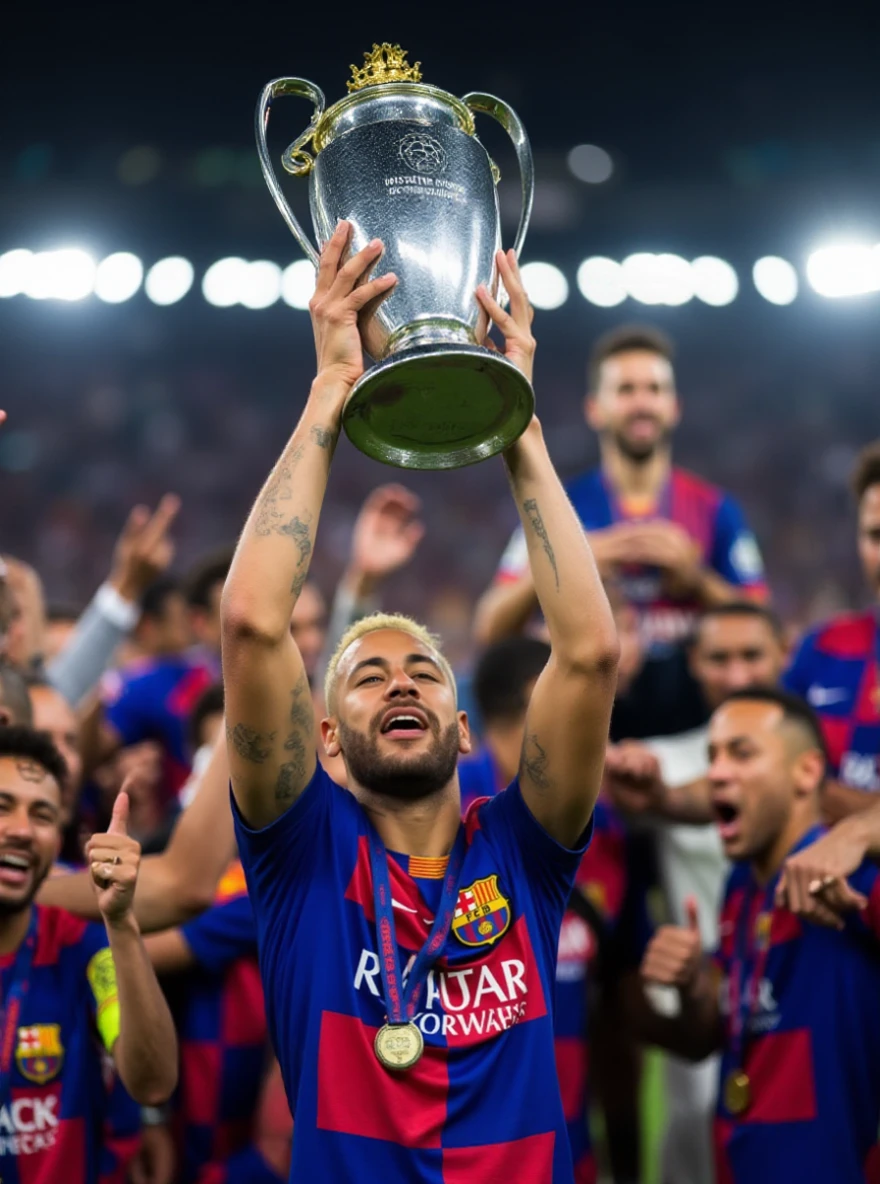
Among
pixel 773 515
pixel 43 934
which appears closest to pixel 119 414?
pixel 773 515

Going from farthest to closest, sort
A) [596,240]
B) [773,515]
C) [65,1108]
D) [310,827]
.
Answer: [773,515] < [596,240] < [65,1108] < [310,827]

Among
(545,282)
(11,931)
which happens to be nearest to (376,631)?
(11,931)

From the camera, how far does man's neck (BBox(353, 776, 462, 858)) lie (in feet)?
7.25

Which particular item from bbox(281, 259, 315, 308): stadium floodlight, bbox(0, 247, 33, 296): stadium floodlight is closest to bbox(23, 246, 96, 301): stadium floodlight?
bbox(0, 247, 33, 296): stadium floodlight

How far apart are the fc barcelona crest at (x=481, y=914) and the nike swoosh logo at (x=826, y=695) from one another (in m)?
1.81

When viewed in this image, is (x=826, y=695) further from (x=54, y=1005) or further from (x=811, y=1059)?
(x=54, y=1005)

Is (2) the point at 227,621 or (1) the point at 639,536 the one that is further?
(1) the point at 639,536

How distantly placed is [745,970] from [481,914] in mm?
1103

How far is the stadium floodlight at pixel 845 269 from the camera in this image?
12047mm

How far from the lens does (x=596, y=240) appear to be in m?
13.0

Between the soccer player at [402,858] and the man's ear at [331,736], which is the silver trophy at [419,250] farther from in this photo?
the man's ear at [331,736]

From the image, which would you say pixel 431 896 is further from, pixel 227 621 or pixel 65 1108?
pixel 65 1108

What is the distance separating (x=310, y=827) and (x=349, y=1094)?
1.31 ft

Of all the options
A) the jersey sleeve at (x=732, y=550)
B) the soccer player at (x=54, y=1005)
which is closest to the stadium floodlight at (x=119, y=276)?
the jersey sleeve at (x=732, y=550)
